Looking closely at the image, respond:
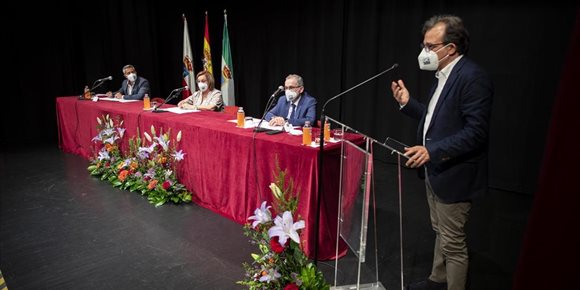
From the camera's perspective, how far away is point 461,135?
1502 mm

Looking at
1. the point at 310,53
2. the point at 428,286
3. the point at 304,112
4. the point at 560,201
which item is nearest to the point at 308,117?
the point at 304,112

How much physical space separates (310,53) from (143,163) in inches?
117

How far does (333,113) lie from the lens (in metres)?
5.24

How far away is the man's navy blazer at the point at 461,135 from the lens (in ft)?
4.86

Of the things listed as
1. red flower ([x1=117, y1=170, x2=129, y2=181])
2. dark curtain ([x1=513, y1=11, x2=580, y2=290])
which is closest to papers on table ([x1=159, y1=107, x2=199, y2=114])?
red flower ([x1=117, y1=170, x2=129, y2=181])

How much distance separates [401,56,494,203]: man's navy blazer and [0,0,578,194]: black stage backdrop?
2411 mm

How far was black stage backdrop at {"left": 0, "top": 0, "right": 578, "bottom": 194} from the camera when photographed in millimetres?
3494

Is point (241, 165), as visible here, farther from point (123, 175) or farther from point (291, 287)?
point (123, 175)

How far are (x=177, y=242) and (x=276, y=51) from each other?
4.02 metres

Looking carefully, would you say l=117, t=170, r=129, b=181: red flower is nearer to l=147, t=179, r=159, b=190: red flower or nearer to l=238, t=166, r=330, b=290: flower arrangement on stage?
l=147, t=179, r=159, b=190: red flower

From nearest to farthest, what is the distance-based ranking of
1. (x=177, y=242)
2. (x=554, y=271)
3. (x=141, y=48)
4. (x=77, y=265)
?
(x=554, y=271), (x=77, y=265), (x=177, y=242), (x=141, y=48)

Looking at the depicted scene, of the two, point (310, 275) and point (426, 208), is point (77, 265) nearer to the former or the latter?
point (310, 275)

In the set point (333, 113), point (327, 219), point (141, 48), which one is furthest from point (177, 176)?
point (141, 48)

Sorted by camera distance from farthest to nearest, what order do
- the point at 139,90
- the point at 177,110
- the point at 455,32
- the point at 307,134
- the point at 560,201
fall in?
the point at 139,90
the point at 177,110
the point at 307,134
the point at 455,32
the point at 560,201
